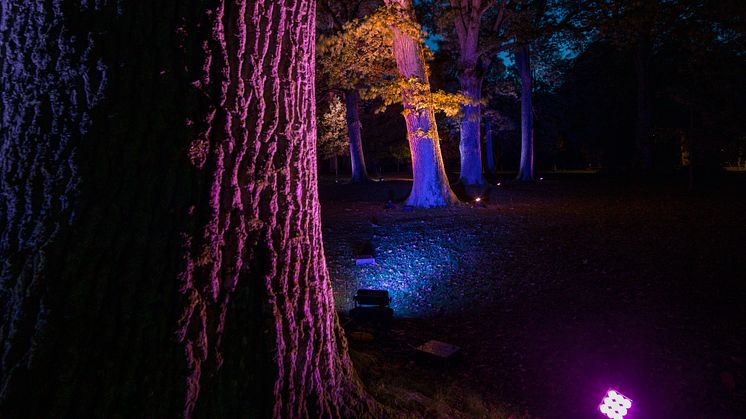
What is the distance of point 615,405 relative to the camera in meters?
2.96

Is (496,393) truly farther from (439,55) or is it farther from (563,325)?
(439,55)

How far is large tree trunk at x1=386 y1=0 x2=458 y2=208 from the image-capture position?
9126 millimetres

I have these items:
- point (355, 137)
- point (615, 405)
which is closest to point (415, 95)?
point (615, 405)

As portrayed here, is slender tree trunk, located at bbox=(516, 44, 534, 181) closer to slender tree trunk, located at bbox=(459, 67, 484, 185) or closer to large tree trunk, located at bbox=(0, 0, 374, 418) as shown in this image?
slender tree trunk, located at bbox=(459, 67, 484, 185)

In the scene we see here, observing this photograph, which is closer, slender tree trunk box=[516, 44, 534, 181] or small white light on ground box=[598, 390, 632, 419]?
small white light on ground box=[598, 390, 632, 419]

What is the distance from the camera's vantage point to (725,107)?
1680 cm

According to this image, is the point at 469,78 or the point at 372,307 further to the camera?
the point at 469,78

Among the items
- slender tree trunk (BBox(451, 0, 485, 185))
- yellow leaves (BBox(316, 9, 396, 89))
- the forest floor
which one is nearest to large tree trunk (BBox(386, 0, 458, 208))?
yellow leaves (BBox(316, 9, 396, 89))

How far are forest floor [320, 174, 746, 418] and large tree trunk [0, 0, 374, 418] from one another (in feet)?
4.30

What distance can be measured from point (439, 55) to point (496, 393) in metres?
22.6

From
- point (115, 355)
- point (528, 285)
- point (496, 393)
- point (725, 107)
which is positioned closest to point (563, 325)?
point (528, 285)

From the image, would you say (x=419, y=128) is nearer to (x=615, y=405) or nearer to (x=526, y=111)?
(x=615, y=405)

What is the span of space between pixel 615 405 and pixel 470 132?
1746 cm

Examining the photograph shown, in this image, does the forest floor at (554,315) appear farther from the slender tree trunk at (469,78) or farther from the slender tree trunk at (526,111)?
the slender tree trunk at (526,111)
